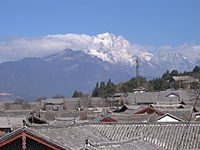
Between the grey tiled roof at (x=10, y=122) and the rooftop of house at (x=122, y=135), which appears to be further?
the grey tiled roof at (x=10, y=122)

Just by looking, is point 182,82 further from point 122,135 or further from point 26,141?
point 26,141

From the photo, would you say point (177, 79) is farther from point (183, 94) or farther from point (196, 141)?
point (196, 141)

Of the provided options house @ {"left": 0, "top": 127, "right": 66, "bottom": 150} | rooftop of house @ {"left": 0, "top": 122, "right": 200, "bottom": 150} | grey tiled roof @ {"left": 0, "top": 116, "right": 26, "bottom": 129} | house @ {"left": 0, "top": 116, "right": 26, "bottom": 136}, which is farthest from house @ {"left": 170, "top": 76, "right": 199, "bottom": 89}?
house @ {"left": 0, "top": 127, "right": 66, "bottom": 150}

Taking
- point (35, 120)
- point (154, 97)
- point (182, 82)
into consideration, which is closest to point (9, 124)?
point (35, 120)

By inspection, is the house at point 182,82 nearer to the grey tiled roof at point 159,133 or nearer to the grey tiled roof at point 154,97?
the grey tiled roof at point 154,97

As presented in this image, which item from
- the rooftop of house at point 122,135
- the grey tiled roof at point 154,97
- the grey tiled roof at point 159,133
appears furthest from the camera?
the grey tiled roof at point 154,97

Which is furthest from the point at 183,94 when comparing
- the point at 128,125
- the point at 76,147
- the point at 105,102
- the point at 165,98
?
the point at 76,147

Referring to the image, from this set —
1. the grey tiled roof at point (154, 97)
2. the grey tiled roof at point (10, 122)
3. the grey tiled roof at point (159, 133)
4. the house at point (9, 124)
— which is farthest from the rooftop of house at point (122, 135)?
the grey tiled roof at point (154, 97)

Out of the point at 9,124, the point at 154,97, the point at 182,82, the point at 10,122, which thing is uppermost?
the point at 182,82

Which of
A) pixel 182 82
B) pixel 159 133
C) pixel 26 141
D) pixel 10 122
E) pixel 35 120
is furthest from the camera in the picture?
pixel 182 82

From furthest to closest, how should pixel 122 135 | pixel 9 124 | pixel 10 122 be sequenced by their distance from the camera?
→ pixel 10 122 < pixel 9 124 < pixel 122 135

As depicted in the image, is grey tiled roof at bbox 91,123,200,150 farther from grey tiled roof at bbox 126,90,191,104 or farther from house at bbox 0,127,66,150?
grey tiled roof at bbox 126,90,191,104

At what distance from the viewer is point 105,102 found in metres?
84.8

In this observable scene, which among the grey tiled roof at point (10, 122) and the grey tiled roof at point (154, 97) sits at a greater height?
the grey tiled roof at point (154, 97)
